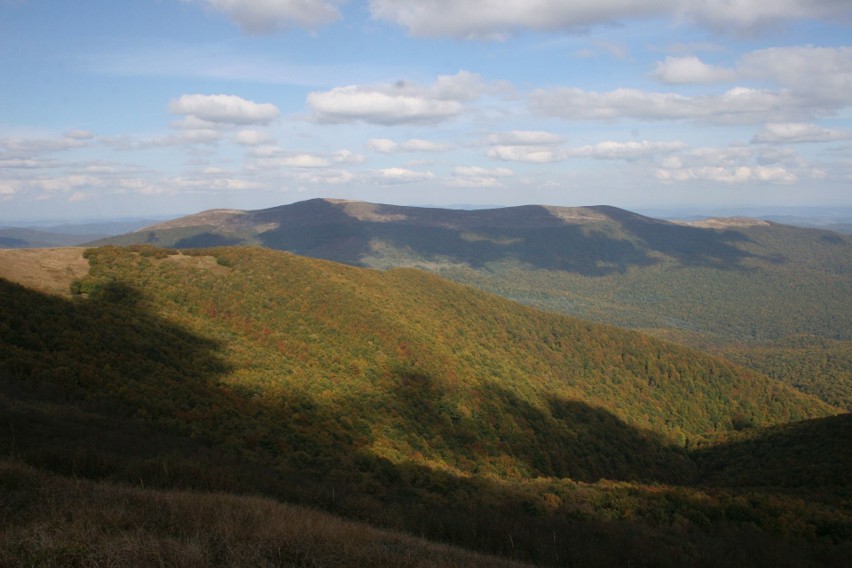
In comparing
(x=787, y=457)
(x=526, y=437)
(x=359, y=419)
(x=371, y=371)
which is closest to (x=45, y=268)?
(x=371, y=371)

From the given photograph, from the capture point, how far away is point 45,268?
117 ft

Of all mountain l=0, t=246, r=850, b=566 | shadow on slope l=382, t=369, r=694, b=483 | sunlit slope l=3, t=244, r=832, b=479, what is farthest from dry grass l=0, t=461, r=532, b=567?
shadow on slope l=382, t=369, r=694, b=483

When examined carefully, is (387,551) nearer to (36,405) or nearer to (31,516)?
(31,516)

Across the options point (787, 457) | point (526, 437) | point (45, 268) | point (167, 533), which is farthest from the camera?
point (526, 437)

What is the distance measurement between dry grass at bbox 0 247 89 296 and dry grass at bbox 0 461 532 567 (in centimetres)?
3014

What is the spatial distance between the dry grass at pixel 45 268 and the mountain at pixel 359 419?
1018 mm

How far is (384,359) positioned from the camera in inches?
1736

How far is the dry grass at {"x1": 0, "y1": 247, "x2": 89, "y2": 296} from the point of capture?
32281 millimetres

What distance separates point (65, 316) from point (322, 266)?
3580cm

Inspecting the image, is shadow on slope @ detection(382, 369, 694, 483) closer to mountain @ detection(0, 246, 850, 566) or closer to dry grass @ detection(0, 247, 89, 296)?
mountain @ detection(0, 246, 850, 566)

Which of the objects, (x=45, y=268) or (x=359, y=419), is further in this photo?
(x=45, y=268)

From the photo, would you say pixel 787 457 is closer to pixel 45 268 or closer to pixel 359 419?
pixel 359 419

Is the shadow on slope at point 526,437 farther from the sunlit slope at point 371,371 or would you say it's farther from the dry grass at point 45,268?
the dry grass at point 45,268

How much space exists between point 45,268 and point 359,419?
27.7 meters
